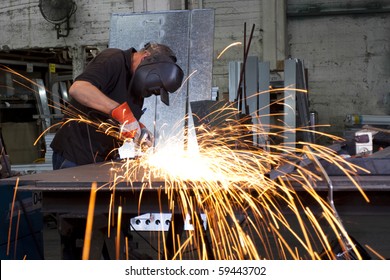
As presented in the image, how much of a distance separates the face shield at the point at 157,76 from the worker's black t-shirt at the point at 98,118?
0.29 meters

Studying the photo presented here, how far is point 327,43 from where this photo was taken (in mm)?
8367

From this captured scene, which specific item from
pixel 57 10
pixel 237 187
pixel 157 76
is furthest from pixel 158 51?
pixel 57 10

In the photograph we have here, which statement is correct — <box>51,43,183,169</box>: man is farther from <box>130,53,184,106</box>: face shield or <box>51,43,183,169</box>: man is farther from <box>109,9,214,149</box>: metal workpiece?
<box>109,9,214,149</box>: metal workpiece

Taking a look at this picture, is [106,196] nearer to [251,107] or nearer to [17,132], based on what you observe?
[251,107]

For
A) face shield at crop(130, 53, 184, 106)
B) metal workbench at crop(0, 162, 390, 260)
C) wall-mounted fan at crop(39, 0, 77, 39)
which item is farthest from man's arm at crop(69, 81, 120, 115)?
wall-mounted fan at crop(39, 0, 77, 39)

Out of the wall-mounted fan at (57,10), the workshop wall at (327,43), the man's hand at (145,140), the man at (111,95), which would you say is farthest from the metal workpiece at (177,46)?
the workshop wall at (327,43)

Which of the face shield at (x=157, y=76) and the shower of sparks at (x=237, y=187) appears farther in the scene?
the face shield at (x=157, y=76)

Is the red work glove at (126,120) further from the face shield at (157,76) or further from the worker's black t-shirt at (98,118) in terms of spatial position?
the worker's black t-shirt at (98,118)

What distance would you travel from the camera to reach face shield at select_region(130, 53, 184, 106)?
105 inches

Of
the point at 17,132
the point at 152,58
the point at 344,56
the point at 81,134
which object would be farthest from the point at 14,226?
the point at 344,56

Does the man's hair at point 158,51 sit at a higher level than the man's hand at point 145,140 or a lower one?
higher

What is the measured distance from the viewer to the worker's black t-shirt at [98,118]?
9.93 feet

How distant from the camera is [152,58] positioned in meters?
2.75

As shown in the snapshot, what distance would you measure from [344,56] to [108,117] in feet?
19.2
